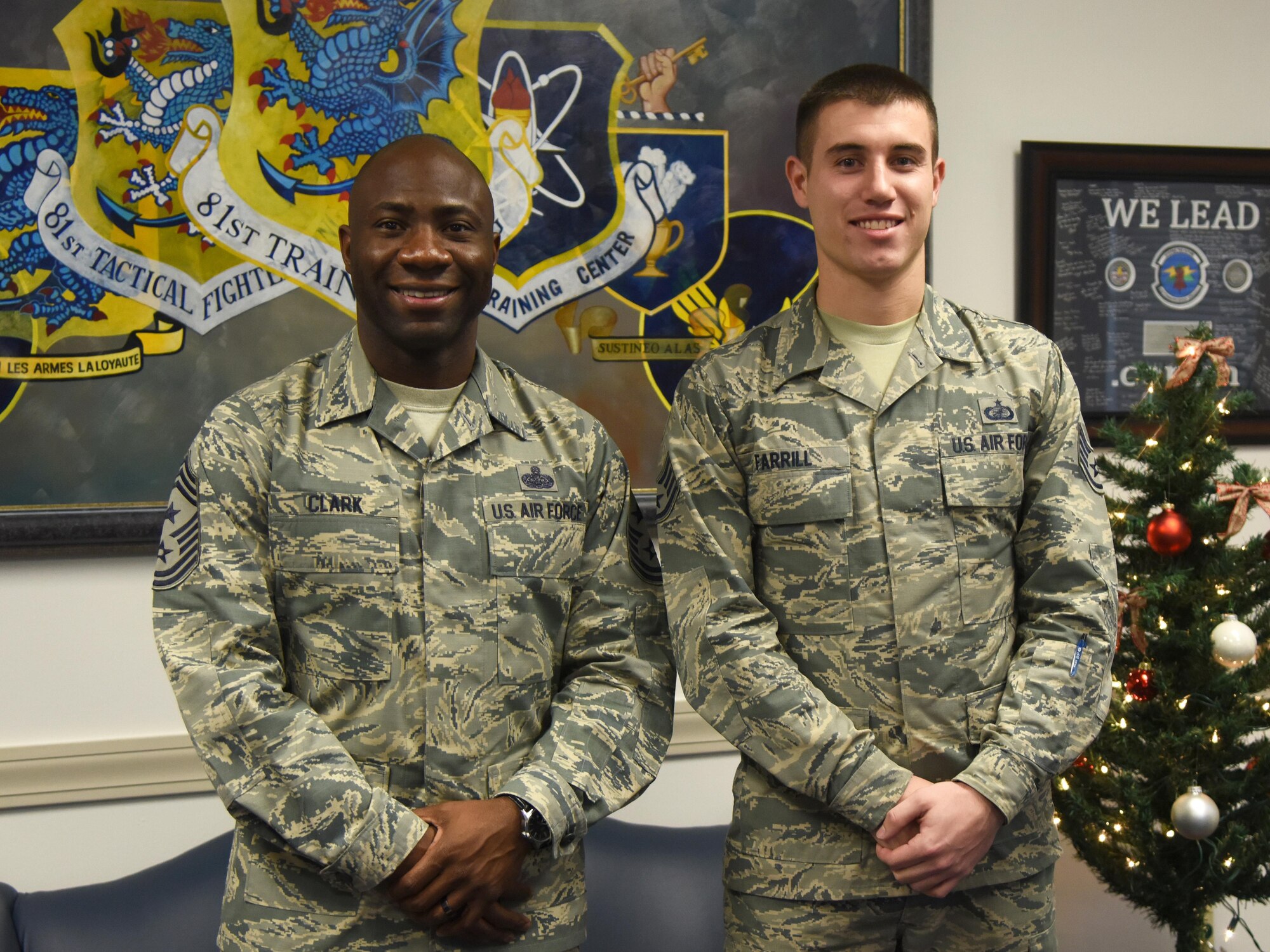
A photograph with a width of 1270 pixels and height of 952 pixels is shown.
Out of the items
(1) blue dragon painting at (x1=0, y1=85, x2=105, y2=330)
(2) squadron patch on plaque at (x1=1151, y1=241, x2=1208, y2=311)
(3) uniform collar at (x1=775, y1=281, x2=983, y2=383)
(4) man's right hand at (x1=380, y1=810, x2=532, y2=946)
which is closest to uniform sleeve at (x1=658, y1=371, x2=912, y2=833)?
(3) uniform collar at (x1=775, y1=281, x2=983, y2=383)

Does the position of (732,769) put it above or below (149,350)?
below

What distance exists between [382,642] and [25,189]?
1146 mm

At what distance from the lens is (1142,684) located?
2059 millimetres

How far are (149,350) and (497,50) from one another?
32.1 inches

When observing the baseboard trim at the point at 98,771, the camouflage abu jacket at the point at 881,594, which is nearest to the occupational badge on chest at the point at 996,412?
the camouflage abu jacket at the point at 881,594

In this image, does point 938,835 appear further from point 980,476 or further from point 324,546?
point 324,546

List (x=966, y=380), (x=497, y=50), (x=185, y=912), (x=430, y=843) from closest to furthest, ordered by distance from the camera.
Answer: (x=430, y=843) → (x=966, y=380) → (x=185, y=912) → (x=497, y=50)

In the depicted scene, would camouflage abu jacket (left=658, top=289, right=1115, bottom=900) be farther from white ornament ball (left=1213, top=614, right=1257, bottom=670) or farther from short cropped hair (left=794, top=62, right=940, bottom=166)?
white ornament ball (left=1213, top=614, right=1257, bottom=670)

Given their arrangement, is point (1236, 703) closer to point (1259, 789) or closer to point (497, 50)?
point (1259, 789)

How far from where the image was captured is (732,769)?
230cm

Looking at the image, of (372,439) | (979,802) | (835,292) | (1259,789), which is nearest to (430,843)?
(372,439)

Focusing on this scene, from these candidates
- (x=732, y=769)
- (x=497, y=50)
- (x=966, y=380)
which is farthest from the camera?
(x=732, y=769)

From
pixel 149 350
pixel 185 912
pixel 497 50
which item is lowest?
pixel 185 912

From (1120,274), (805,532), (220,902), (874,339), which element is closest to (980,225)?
(1120,274)
